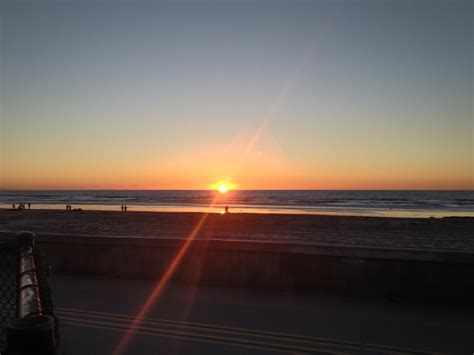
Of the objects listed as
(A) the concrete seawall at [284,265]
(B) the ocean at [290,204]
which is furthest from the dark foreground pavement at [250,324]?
(B) the ocean at [290,204]

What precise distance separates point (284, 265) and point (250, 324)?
5.23ft

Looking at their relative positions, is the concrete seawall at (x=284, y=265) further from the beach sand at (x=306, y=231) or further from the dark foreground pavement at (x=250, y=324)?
the beach sand at (x=306, y=231)

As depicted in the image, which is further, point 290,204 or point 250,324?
point 290,204

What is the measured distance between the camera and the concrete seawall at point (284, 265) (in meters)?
5.69

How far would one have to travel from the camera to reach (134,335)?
4.51 meters

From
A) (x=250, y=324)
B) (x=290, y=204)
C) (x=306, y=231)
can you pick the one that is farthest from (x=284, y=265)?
(x=290, y=204)

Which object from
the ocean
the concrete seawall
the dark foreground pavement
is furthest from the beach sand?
the ocean

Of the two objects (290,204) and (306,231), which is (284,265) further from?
(290,204)

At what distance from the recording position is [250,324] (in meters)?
4.88

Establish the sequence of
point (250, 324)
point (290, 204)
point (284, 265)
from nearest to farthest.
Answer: point (250, 324) → point (284, 265) → point (290, 204)

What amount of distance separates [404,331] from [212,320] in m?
2.50

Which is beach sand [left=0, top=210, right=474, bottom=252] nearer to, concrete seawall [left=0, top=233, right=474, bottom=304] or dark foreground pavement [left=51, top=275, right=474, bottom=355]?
concrete seawall [left=0, top=233, right=474, bottom=304]

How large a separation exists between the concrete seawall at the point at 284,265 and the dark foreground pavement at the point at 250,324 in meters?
0.29

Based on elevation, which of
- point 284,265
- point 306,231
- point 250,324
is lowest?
point 306,231
